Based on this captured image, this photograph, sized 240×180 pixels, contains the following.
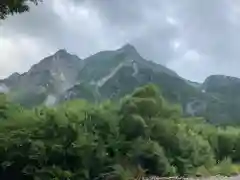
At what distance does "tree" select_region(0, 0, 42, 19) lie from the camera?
10.1m

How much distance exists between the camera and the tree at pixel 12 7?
10.1 m

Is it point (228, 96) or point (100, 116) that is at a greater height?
point (228, 96)

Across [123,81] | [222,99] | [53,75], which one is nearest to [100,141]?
[53,75]

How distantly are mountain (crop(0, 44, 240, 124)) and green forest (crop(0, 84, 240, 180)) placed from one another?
39395 millimetres

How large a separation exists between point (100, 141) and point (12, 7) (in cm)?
1323

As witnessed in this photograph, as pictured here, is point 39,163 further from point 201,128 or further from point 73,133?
point 201,128

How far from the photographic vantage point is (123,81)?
92625 mm

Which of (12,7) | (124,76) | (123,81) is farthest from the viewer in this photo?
(124,76)

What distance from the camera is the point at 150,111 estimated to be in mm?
26391

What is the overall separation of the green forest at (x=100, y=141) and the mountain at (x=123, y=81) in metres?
39.4

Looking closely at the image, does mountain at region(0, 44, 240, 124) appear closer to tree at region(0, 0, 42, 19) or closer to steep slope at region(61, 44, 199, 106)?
steep slope at region(61, 44, 199, 106)

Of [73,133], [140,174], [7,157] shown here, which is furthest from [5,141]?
[140,174]

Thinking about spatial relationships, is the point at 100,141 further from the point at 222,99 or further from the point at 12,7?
the point at 222,99

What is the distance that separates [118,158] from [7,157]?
5.52m
